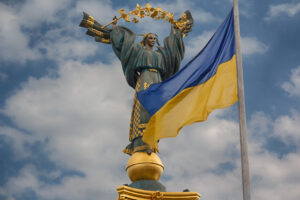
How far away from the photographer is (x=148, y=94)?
1267cm

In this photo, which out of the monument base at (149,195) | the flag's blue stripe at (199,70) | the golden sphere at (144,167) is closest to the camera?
the flag's blue stripe at (199,70)

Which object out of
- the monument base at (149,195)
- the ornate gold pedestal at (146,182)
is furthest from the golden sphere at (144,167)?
the monument base at (149,195)

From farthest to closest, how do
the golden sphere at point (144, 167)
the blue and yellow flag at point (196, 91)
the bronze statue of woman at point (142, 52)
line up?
the bronze statue of woman at point (142, 52) < the golden sphere at point (144, 167) < the blue and yellow flag at point (196, 91)

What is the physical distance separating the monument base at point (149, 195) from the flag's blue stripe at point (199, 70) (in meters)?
1.88

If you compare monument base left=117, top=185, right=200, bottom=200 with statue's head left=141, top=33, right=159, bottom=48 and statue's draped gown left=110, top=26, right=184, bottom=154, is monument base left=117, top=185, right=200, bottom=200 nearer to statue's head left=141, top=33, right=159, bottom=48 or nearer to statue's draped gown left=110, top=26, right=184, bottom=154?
statue's draped gown left=110, top=26, right=184, bottom=154

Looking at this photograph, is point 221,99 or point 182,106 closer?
point 221,99

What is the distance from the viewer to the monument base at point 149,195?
38.1 ft

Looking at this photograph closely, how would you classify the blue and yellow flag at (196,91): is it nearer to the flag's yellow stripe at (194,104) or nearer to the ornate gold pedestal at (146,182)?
the flag's yellow stripe at (194,104)

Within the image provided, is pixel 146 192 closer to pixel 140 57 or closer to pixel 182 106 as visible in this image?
pixel 182 106

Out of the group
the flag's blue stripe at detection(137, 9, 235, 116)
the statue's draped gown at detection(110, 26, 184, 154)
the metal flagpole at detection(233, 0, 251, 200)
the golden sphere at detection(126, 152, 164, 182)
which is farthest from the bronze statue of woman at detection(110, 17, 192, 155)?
the metal flagpole at detection(233, 0, 251, 200)

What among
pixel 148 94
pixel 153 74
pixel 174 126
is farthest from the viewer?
pixel 153 74

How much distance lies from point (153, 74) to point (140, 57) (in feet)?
2.01

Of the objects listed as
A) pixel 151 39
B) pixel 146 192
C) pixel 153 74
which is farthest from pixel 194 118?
pixel 151 39

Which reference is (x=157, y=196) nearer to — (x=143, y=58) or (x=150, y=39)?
(x=143, y=58)
